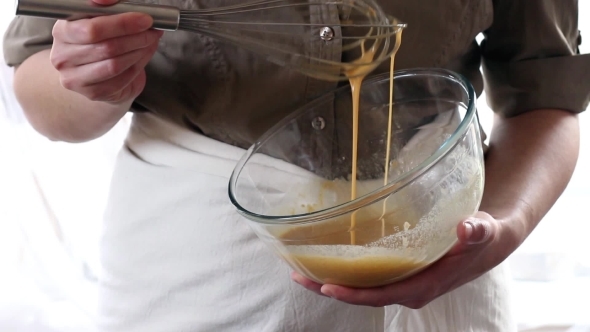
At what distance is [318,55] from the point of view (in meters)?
0.55

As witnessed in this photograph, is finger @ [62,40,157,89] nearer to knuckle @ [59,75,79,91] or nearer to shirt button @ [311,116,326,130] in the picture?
knuckle @ [59,75,79,91]

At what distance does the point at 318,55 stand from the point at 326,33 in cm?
2

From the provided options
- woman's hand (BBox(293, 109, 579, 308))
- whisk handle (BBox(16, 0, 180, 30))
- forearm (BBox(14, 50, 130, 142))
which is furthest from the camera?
forearm (BBox(14, 50, 130, 142))

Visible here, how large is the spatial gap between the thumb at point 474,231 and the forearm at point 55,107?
12.3 inches

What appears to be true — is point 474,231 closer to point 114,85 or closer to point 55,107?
point 114,85

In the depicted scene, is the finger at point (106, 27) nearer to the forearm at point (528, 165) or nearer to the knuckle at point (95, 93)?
the knuckle at point (95, 93)

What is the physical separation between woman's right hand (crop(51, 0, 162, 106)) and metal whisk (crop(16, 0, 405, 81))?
59mm

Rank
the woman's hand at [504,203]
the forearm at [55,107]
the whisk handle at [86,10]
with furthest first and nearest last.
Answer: the forearm at [55,107] < the woman's hand at [504,203] < the whisk handle at [86,10]

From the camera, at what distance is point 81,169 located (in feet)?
3.11

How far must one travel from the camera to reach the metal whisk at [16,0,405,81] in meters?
0.50

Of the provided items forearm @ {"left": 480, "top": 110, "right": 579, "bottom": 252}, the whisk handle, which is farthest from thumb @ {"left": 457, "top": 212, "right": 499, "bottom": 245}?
the whisk handle

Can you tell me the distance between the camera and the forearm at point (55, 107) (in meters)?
0.59

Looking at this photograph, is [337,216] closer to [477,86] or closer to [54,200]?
[477,86]

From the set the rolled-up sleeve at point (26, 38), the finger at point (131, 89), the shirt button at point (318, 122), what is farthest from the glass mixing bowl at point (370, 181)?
the rolled-up sleeve at point (26, 38)
